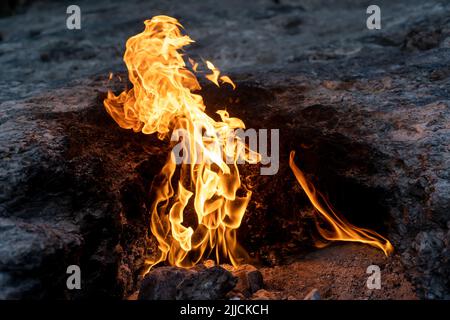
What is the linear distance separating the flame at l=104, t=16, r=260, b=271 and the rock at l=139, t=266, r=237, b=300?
64 cm

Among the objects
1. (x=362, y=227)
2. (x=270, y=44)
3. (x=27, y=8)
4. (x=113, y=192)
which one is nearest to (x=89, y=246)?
(x=113, y=192)

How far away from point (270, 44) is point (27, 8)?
217 inches

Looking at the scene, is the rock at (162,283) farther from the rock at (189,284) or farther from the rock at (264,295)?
the rock at (264,295)

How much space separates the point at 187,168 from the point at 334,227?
1347mm

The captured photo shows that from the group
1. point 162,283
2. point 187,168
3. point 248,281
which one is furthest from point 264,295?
point 187,168

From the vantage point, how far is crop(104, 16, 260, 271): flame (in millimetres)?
3934

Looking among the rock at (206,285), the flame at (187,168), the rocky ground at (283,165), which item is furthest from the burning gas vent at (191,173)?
the rock at (206,285)

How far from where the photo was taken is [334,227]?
153 inches

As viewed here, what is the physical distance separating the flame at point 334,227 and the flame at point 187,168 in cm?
48

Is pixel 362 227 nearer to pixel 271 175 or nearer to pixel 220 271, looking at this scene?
pixel 271 175

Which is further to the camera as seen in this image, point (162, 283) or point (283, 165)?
point (283, 165)

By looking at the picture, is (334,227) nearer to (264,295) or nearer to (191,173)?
(264,295)

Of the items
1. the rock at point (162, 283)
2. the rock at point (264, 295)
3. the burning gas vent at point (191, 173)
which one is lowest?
the rock at point (264, 295)

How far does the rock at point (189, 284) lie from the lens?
3018mm
